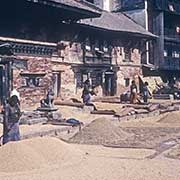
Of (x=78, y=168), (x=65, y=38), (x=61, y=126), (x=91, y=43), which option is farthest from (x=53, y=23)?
(x=78, y=168)

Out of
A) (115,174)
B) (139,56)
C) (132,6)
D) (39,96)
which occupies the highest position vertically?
(132,6)

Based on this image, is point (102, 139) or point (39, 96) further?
point (39, 96)

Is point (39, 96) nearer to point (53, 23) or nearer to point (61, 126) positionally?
point (53, 23)

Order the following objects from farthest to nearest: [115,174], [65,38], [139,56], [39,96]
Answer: [139,56]
[65,38]
[39,96]
[115,174]

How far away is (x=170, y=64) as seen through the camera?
125ft

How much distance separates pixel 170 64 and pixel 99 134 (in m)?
26.2

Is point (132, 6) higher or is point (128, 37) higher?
point (132, 6)

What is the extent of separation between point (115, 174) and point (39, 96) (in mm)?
12875

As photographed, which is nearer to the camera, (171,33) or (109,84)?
(109,84)

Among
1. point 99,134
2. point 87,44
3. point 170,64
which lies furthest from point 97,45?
point 99,134

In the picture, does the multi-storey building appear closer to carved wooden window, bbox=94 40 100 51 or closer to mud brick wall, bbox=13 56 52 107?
carved wooden window, bbox=94 40 100 51

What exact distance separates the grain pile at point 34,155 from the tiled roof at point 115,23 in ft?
58.3

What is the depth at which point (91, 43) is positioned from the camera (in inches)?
1126

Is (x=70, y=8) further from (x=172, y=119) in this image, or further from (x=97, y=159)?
(x=97, y=159)
